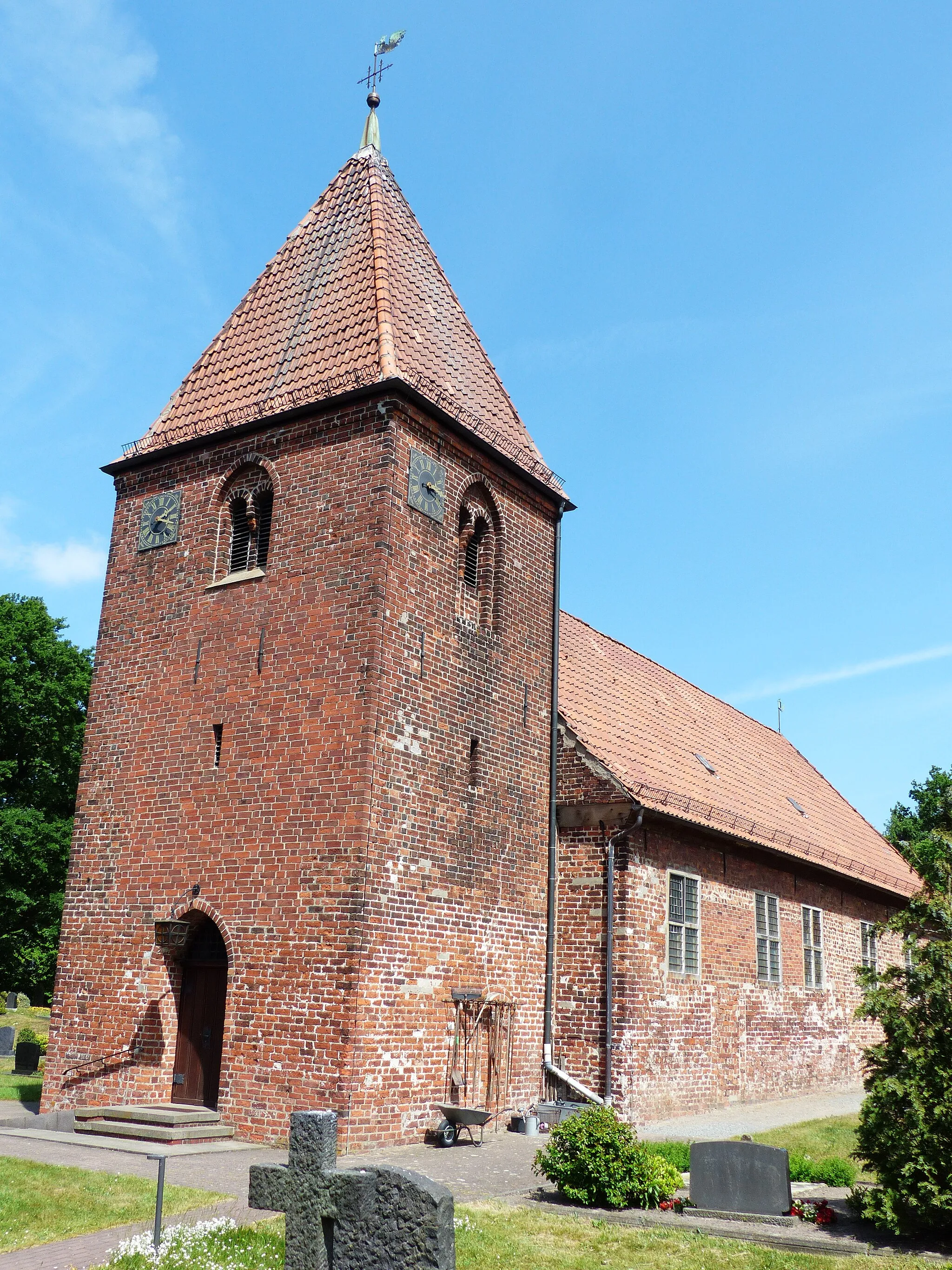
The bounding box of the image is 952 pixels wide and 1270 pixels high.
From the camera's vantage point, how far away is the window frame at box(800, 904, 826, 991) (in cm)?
2147

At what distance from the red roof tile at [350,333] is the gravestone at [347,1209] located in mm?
9991

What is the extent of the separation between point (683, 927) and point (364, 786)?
668cm

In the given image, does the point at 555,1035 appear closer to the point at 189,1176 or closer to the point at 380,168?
the point at 189,1176

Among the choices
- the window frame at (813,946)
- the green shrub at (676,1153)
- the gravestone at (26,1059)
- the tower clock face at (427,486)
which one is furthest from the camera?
the window frame at (813,946)

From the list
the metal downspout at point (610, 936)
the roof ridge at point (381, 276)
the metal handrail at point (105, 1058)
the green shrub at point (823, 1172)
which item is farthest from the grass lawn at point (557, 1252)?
the roof ridge at point (381, 276)

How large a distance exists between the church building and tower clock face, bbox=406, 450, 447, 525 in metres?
0.06

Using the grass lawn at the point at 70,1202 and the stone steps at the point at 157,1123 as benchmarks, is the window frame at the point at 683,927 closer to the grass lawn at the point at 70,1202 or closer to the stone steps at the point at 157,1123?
the stone steps at the point at 157,1123

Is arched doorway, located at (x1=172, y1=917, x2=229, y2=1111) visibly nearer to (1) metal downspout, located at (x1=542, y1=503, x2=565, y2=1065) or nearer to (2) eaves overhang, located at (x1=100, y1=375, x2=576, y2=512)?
(1) metal downspout, located at (x1=542, y1=503, x2=565, y2=1065)

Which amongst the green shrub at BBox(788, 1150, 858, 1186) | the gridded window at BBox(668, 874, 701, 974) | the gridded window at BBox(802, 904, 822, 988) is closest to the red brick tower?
the gridded window at BBox(668, 874, 701, 974)

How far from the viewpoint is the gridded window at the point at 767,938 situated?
773 inches

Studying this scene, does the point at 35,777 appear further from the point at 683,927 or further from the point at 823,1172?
the point at 823,1172

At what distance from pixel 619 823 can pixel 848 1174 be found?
5.78 meters

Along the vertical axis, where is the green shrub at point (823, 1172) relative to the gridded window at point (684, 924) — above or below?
below

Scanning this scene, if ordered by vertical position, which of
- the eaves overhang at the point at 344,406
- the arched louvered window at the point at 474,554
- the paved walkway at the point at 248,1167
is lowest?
the paved walkway at the point at 248,1167
